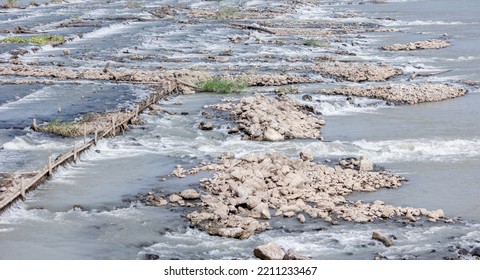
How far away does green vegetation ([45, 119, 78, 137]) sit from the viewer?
78.0ft

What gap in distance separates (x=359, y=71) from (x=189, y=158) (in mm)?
16226

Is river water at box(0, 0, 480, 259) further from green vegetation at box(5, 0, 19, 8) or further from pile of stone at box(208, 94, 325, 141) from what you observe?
green vegetation at box(5, 0, 19, 8)

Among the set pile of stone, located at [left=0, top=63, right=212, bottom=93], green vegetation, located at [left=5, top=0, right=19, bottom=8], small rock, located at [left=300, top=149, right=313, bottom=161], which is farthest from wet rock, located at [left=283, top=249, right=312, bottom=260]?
green vegetation, located at [left=5, top=0, right=19, bottom=8]

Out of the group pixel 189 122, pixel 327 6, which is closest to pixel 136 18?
pixel 327 6

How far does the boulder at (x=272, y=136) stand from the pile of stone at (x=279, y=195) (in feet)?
9.11

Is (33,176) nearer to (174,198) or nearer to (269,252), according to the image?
(174,198)

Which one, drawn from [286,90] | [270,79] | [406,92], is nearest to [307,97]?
[286,90]

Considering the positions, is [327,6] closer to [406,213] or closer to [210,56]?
[210,56]

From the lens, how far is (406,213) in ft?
55.0

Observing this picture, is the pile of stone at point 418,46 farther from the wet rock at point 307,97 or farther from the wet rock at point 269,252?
the wet rock at point 269,252

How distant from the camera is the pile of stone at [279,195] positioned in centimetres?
1623

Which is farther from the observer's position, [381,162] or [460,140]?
[460,140]

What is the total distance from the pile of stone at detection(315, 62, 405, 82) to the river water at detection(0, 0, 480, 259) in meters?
1.90

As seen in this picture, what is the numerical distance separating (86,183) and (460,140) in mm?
11833
